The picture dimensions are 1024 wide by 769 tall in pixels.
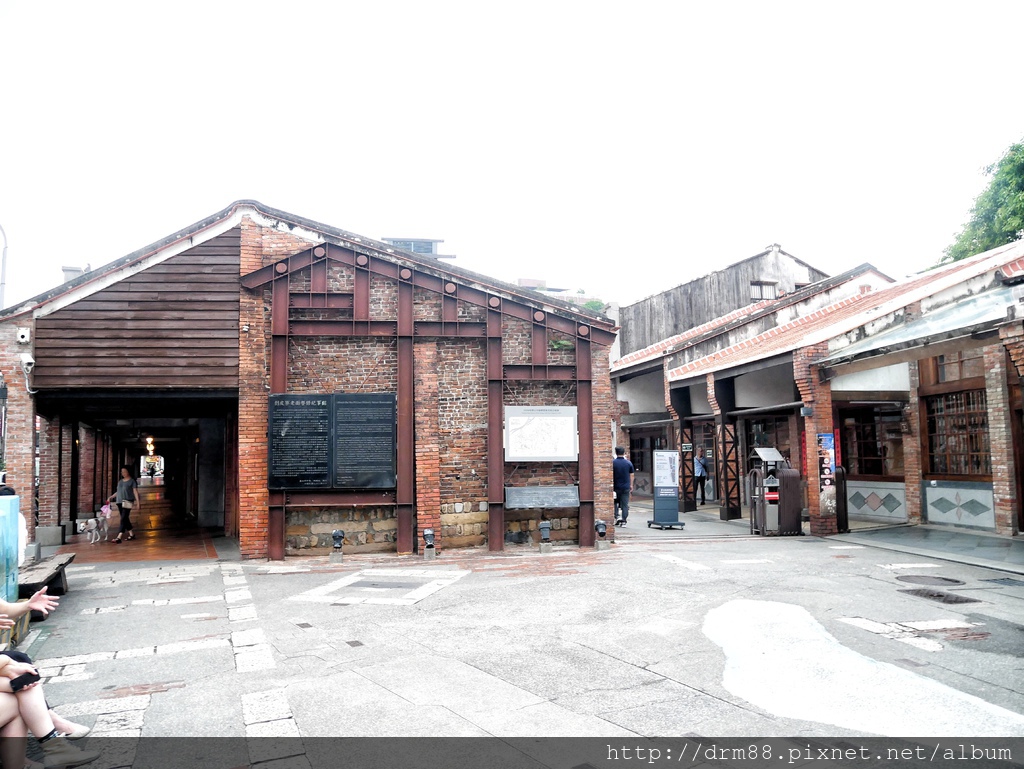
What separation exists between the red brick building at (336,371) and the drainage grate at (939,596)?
587 centimetres

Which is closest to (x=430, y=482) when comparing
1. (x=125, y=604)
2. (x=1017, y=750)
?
(x=125, y=604)

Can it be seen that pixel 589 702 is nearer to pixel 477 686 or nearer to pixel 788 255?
pixel 477 686

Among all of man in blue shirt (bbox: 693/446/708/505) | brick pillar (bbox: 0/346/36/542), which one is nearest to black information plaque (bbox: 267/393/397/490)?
brick pillar (bbox: 0/346/36/542)

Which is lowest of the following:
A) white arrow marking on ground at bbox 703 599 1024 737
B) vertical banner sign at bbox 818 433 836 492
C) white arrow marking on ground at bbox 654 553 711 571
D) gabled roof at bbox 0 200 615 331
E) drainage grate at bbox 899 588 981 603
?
white arrow marking on ground at bbox 654 553 711 571

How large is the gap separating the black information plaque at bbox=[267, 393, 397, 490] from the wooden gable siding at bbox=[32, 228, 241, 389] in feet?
4.54

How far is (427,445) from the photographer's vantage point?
13406mm

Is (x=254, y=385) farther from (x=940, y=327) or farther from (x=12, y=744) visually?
(x=940, y=327)

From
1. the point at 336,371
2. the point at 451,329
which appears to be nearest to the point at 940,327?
the point at 451,329

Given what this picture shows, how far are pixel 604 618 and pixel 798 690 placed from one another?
107 inches

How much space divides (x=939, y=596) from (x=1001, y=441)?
5.91 meters

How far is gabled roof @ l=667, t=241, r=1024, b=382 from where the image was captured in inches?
575

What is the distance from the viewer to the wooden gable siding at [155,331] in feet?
43.6

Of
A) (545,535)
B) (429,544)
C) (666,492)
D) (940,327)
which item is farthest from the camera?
(666,492)

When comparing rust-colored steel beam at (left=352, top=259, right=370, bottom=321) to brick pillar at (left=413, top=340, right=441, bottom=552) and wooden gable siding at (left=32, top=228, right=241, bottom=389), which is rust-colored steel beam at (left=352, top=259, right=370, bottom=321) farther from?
wooden gable siding at (left=32, top=228, right=241, bottom=389)
